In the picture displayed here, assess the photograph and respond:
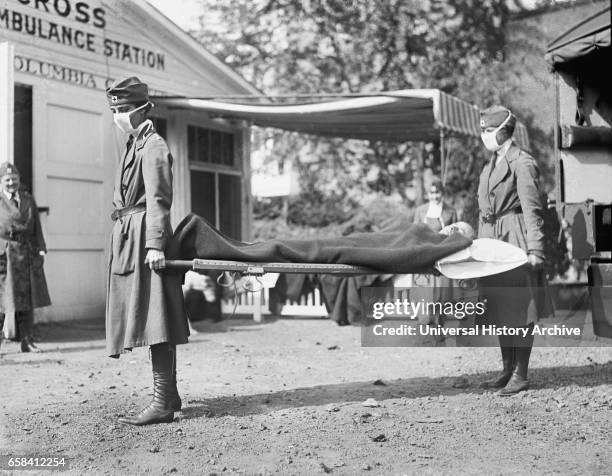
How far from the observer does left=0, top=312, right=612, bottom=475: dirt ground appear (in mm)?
3941

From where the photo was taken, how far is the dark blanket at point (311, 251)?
4.73 m

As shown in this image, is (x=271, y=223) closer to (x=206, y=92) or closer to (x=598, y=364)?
(x=206, y=92)

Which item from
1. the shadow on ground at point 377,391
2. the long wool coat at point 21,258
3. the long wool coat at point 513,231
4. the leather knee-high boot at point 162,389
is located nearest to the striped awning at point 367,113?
the long wool coat at point 21,258

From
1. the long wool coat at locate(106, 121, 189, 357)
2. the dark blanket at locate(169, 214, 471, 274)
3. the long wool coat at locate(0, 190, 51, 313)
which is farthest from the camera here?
the long wool coat at locate(0, 190, 51, 313)

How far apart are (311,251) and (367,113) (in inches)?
241

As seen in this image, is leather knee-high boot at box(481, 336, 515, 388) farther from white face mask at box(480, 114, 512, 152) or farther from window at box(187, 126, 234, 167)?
window at box(187, 126, 234, 167)

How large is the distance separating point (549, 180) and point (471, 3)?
14.3 feet

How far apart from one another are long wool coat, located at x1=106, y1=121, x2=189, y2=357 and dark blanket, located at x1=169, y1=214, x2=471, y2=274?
17cm

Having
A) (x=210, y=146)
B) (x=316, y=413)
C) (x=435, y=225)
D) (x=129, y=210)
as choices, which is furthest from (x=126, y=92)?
(x=210, y=146)

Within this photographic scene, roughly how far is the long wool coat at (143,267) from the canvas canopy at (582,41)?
312 cm

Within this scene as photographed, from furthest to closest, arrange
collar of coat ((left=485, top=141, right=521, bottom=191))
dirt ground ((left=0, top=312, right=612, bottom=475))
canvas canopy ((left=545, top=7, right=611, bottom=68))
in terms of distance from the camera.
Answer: collar of coat ((left=485, top=141, right=521, bottom=191)) → canvas canopy ((left=545, top=7, right=611, bottom=68)) → dirt ground ((left=0, top=312, right=612, bottom=475))

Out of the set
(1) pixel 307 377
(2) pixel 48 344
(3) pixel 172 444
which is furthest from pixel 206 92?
(3) pixel 172 444

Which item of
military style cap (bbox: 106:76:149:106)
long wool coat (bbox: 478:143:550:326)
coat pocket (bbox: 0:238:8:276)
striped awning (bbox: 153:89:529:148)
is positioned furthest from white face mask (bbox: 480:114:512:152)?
coat pocket (bbox: 0:238:8:276)

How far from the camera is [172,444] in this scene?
4.25m
